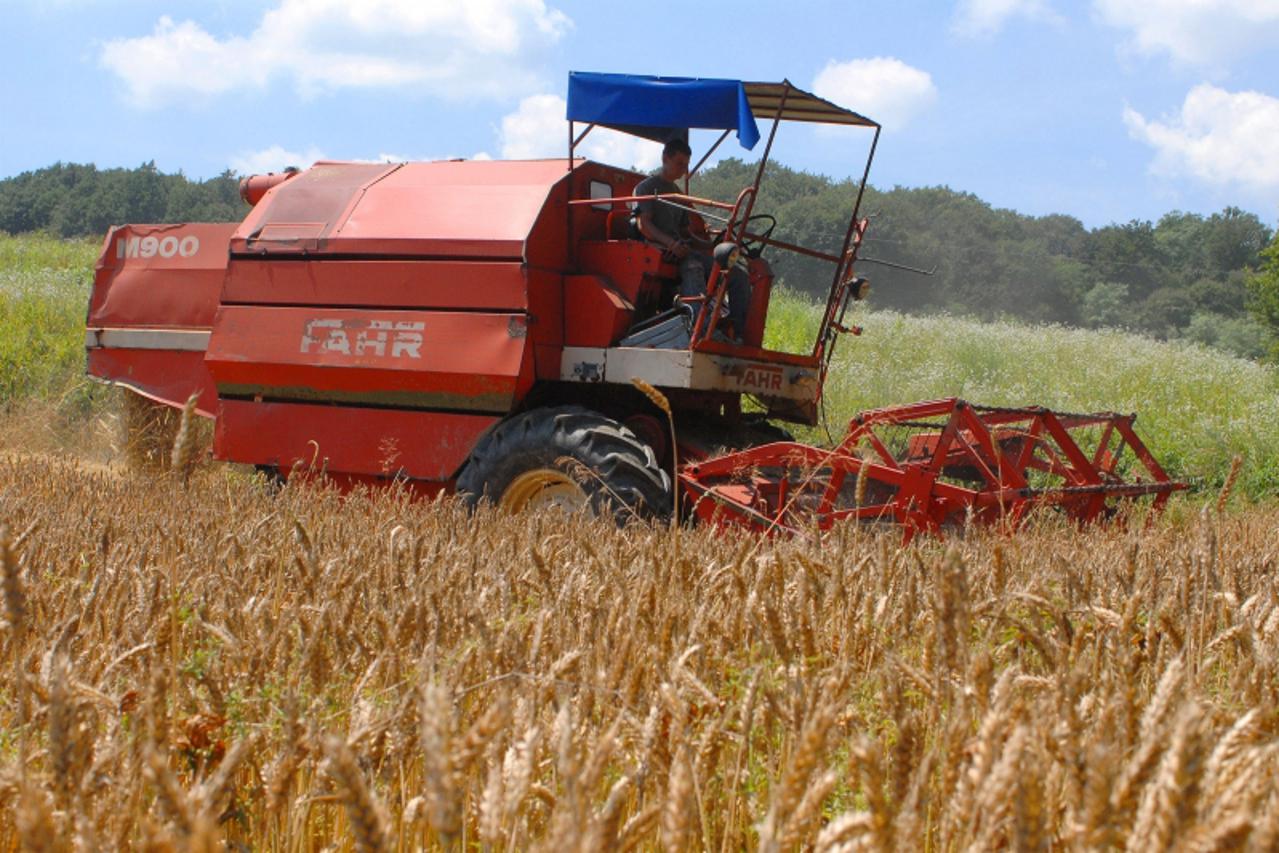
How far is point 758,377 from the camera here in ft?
25.9

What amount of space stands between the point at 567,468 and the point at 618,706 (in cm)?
489

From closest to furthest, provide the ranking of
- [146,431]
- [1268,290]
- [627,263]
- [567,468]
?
[567,468] < [627,263] < [146,431] < [1268,290]

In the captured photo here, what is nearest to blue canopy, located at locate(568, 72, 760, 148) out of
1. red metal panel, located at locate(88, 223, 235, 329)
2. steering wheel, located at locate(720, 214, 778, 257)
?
steering wheel, located at locate(720, 214, 778, 257)

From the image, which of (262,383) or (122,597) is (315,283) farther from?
(122,597)

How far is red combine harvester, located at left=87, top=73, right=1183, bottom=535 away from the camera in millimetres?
7156

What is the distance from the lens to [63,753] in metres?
1.27

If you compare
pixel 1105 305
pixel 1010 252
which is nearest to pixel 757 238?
pixel 1010 252

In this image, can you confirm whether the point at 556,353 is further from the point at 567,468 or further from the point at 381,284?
the point at 381,284

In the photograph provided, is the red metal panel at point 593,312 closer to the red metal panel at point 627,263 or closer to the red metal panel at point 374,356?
the red metal panel at point 627,263

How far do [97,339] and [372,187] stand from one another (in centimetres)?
272

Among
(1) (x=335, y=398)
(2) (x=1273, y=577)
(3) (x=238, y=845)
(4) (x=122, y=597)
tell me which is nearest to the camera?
(3) (x=238, y=845)

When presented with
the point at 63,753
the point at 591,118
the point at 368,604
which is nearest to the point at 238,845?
the point at 63,753

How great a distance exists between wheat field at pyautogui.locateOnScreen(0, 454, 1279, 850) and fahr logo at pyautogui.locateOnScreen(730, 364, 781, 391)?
3368 mm

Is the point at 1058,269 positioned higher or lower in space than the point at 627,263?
higher
